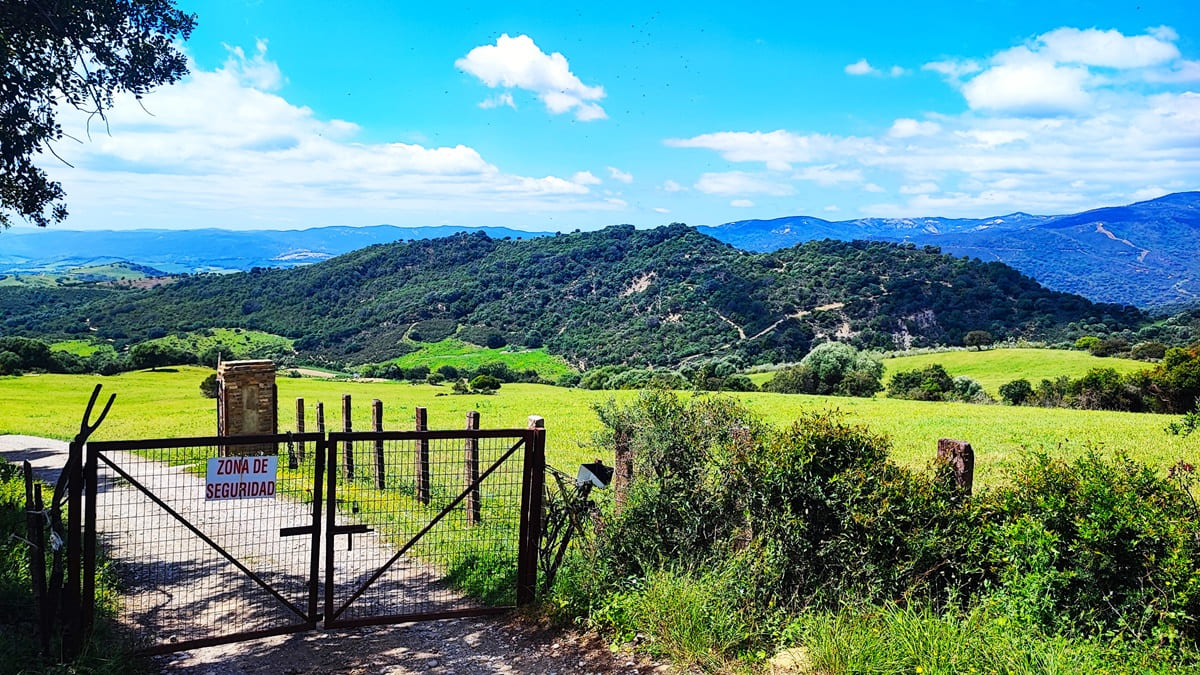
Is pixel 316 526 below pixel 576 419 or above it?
above

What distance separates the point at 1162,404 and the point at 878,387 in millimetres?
13048

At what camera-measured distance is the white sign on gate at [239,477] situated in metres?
5.62

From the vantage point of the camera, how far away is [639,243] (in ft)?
418

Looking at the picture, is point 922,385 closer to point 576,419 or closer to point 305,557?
point 576,419

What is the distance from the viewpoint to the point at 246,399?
579 inches

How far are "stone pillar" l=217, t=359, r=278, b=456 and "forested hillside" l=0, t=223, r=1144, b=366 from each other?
61.3m

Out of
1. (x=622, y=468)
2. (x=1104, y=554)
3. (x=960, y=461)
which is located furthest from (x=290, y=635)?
(x=1104, y=554)

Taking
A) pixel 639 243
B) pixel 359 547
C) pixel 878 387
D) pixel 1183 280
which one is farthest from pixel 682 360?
pixel 1183 280

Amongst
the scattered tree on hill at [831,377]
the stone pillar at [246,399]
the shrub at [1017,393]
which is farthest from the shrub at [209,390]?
the shrub at [1017,393]

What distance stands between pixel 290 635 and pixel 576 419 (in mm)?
16141

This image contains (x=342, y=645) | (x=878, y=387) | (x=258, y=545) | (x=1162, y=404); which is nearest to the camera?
(x=342, y=645)

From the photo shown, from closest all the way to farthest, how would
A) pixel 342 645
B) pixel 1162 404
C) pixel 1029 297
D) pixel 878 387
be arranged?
1. pixel 342 645
2. pixel 1162 404
3. pixel 878 387
4. pixel 1029 297

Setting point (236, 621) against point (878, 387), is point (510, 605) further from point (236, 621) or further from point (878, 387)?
point (878, 387)

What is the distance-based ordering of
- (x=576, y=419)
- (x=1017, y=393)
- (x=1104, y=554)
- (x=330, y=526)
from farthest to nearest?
1. (x=1017, y=393)
2. (x=576, y=419)
3. (x=330, y=526)
4. (x=1104, y=554)
